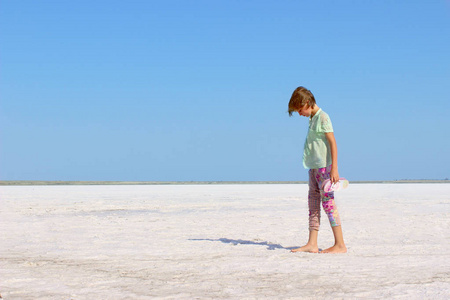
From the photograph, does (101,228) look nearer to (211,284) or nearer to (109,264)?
(109,264)

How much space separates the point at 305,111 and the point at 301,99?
0.13 m

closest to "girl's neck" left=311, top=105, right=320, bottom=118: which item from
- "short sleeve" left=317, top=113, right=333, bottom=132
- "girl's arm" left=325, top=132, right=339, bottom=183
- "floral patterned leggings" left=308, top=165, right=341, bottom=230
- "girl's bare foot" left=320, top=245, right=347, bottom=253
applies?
"short sleeve" left=317, top=113, right=333, bottom=132

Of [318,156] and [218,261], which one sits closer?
[218,261]

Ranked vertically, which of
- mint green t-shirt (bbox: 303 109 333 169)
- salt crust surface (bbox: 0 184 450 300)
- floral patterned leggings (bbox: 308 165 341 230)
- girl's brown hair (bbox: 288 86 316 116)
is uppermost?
girl's brown hair (bbox: 288 86 316 116)

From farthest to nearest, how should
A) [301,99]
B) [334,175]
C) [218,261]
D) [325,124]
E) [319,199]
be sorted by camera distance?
[319,199]
[301,99]
[325,124]
[334,175]
[218,261]

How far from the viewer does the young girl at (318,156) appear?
4793 millimetres

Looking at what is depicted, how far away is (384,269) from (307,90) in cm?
186

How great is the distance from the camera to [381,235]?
245 inches

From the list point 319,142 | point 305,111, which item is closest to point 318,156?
point 319,142

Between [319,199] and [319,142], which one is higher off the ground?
[319,142]

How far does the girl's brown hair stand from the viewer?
4895 mm

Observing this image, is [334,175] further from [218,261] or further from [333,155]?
[218,261]

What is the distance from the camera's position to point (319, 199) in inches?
201

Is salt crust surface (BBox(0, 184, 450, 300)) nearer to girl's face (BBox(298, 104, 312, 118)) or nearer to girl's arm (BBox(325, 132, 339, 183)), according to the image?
girl's arm (BBox(325, 132, 339, 183))
